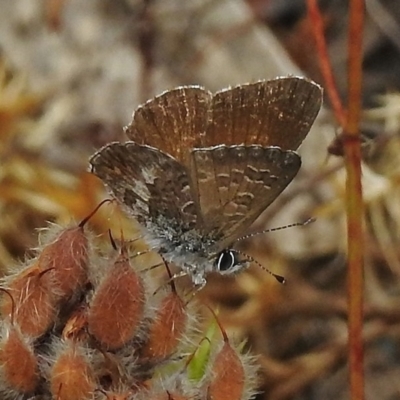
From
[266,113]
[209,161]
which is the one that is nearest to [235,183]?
[209,161]

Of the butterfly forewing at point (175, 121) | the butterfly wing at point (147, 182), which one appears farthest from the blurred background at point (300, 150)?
the butterfly forewing at point (175, 121)

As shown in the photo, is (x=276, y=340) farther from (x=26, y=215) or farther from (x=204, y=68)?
(x=204, y=68)

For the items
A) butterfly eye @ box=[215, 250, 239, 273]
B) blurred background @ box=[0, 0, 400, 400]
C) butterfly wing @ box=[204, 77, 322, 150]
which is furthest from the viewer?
blurred background @ box=[0, 0, 400, 400]

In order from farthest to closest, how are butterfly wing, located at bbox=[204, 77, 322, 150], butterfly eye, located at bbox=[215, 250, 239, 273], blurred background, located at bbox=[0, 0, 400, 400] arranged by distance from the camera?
blurred background, located at bbox=[0, 0, 400, 400]
butterfly eye, located at bbox=[215, 250, 239, 273]
butterfly wing, located at bbox=[204, 77, 322, 150]

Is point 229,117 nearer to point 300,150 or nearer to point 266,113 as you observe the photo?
point 266,113

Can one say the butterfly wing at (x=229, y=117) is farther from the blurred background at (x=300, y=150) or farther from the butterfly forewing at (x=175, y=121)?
the blurred background at (x=300, y=150)

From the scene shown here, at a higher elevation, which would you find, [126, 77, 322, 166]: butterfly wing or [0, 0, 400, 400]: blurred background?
[126, 77, 322, 166]: butterfly wing

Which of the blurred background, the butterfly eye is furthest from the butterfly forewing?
the blurred background

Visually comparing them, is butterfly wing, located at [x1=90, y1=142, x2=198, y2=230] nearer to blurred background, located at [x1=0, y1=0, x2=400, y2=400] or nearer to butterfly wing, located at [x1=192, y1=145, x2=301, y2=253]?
butterfly wing, located at [x1=192, y1=145, x2=301, y2=253]
